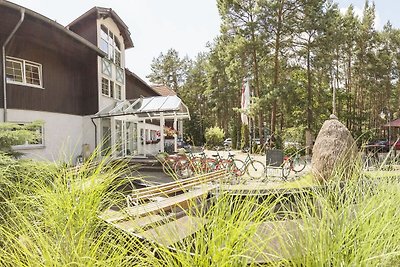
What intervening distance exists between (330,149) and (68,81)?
11140 millimetres

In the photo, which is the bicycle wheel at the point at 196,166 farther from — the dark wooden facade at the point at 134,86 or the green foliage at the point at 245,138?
the green foliage at the point at 245,138

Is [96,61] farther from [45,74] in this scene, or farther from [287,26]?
[287,26]

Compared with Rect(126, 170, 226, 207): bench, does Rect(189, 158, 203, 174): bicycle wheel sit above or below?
above

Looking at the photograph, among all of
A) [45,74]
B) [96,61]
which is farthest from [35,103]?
[96,61]

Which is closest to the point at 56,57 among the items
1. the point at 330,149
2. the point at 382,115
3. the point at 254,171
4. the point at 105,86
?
the point at 105,86

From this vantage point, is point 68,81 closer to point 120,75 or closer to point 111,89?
point 111,89

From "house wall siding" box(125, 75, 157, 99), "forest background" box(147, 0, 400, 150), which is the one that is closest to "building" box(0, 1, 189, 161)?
"house wall siding" box(125, 75, 157, 99)

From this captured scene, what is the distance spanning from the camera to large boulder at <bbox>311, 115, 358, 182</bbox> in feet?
20.0

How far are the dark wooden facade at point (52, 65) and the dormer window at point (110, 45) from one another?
56.2 inches

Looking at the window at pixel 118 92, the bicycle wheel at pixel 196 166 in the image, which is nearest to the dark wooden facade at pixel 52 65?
the window at pixel 118 92

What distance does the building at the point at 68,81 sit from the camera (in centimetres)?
1011

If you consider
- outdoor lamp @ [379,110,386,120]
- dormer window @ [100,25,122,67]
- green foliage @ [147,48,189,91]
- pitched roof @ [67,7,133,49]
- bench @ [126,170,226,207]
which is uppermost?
green foliage @ [147,48,189,91]

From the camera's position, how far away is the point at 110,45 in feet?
51.9

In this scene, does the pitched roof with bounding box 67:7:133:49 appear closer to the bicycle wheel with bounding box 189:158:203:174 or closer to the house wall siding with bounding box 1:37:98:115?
the house wall siding with bounding box 1:37:98:115
